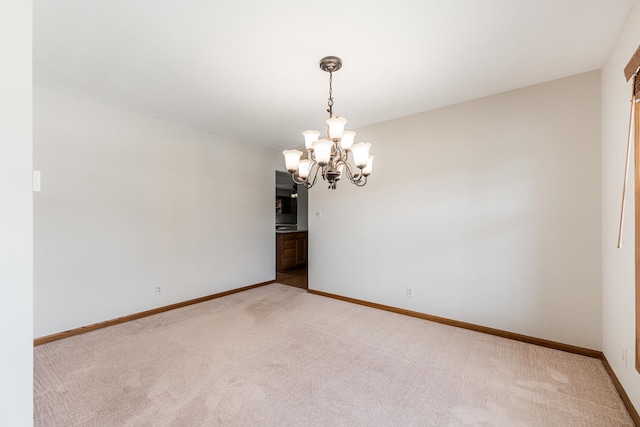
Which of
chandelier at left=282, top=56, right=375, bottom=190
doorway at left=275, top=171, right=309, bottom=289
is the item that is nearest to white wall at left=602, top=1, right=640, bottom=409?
chandelier at left=282, top=56, right=375, bottom=190

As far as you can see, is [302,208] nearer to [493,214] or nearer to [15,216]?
[493,214]

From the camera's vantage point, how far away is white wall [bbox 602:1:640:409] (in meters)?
1.68

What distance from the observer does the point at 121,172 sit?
308 cm

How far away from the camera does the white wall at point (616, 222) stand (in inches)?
66.1

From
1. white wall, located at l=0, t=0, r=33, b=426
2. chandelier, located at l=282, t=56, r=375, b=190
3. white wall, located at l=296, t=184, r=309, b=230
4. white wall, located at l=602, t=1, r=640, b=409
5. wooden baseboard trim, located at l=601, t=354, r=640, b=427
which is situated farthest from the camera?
white wall, located at l=296, t=184, r=309, b=230

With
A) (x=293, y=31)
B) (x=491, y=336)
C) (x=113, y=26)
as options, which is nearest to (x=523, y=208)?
(x=491, y=336)

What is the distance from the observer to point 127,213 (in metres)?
3.13

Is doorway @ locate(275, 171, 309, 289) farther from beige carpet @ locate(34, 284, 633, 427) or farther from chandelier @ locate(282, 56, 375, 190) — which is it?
chandelier @ locate(282, 56, 375, 190)

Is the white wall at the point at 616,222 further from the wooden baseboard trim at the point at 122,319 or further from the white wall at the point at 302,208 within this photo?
the white wall at the point at 302,208

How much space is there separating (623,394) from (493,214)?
5.11 ft

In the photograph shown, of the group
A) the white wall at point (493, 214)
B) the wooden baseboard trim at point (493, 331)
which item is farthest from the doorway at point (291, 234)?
the white wall at point (493, 214)

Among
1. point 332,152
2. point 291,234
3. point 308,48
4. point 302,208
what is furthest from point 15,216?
point 302,208

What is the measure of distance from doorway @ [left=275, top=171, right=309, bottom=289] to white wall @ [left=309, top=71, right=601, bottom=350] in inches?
81.2

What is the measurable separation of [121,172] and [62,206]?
64 centimetres
